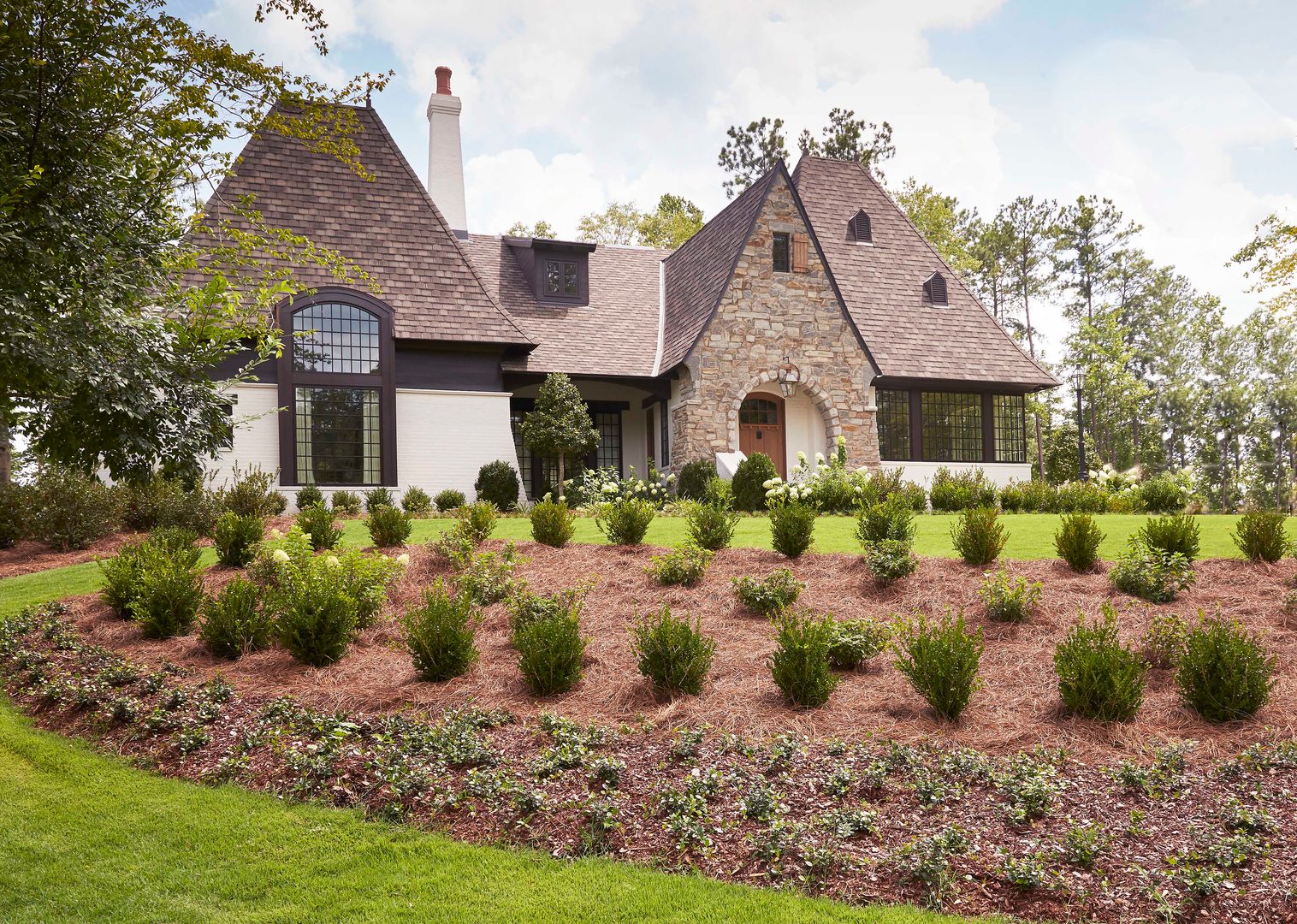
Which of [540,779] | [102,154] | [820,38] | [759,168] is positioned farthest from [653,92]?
[759,168]

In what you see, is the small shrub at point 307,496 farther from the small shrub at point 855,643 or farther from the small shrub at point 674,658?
the small shrub at point 855,643

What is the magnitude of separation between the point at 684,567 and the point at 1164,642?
158 inches

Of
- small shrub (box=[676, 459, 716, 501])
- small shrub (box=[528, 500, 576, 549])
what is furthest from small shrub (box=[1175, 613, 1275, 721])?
small shrub (box=[676, 459, 716, 501])

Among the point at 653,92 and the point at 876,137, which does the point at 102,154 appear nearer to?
the point at 653,92

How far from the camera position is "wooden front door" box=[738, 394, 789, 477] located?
2164 cm

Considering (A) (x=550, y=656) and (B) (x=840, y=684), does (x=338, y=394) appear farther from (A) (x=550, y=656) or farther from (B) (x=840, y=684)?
(B) (x=840, y=684)

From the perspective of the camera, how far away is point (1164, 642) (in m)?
6.51

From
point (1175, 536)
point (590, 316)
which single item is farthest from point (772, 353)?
point (1175, 536)

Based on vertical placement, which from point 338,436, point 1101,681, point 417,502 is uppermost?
point 338,436

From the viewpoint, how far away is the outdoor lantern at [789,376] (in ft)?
68.3

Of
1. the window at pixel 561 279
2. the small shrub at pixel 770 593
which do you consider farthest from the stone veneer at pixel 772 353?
the small shrub at pixel 770 593

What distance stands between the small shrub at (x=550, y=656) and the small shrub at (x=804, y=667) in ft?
4.55

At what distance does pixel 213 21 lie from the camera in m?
7.94

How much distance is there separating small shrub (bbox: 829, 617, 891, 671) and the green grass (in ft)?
9.56
